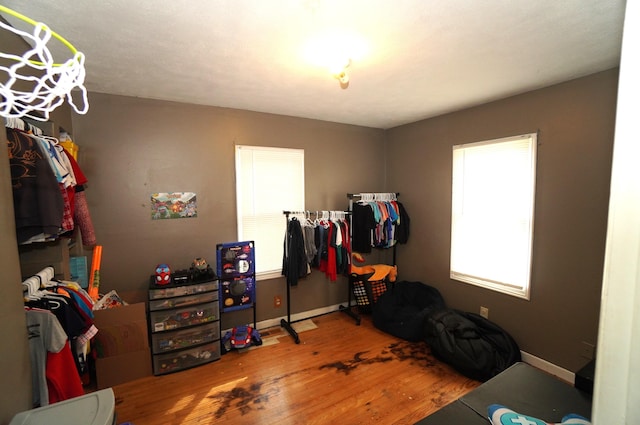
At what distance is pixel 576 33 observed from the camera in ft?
5.42

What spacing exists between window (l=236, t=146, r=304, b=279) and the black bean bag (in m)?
1.38

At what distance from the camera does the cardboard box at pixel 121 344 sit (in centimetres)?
232

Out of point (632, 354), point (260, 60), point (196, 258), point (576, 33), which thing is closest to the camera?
point (632, 354)

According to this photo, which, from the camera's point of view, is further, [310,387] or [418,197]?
[418,197]

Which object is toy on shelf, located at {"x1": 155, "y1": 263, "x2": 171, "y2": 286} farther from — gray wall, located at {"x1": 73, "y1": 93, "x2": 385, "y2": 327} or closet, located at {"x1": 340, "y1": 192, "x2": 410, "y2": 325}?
closet, located at {"x1": 340, "y1": 192, "x2": 410, "y2": 325}

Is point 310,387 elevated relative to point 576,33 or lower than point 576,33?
lower

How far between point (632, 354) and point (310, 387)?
94.4 inches

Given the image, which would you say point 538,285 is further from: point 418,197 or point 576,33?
point 576,33

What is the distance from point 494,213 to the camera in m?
2.92

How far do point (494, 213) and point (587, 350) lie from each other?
4.45 feet

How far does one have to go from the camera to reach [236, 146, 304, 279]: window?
3.24 meters

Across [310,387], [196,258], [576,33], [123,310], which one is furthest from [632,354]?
[196,258]

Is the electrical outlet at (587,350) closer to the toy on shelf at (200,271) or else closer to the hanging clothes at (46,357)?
the toy on shelf at (200,271)

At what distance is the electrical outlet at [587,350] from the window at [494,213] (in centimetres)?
52
